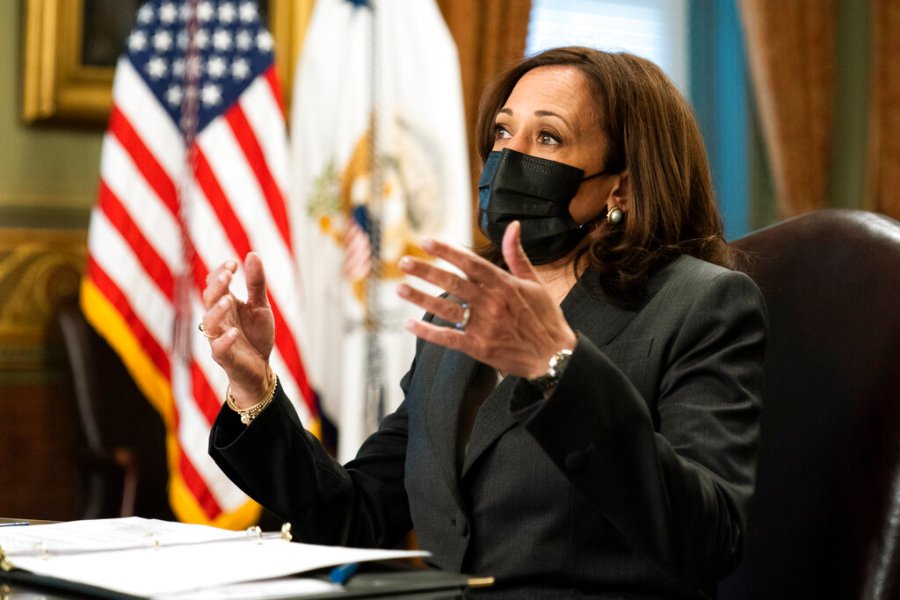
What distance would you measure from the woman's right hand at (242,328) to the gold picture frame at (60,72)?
2825 millimetres

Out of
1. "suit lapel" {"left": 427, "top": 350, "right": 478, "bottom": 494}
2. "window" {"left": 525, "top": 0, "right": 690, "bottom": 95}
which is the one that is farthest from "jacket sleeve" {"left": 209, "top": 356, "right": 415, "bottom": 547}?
"window" {"left": 525, "top": 0, "right": 690, "bottom": 95}

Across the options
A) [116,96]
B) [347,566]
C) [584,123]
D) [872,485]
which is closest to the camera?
[347,566]

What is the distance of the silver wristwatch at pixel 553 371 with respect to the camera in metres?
1.30

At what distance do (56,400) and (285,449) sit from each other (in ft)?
8.75

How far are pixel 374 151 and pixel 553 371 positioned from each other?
3086 millimetres

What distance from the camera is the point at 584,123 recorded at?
1.93 m

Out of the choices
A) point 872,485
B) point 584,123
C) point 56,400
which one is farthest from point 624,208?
point 56,400

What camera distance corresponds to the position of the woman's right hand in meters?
1.49

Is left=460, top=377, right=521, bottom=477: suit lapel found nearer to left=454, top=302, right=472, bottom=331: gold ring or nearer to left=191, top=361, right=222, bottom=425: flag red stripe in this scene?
left=454, top=302, right=472, bottom=331: gold ring

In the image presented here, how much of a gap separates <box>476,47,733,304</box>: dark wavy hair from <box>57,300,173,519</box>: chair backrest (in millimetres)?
2335

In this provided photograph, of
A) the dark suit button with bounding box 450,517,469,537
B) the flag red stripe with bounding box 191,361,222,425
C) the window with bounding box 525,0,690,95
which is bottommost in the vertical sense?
the flag red stripe with bounding box 191,361,222,425

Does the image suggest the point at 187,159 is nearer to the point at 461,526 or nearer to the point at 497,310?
the point at 461,526

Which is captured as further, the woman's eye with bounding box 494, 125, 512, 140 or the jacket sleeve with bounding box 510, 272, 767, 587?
the woman's eye with bounding box 494, 125, 512, 140

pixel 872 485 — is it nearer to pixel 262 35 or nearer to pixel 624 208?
pixel 624 208
